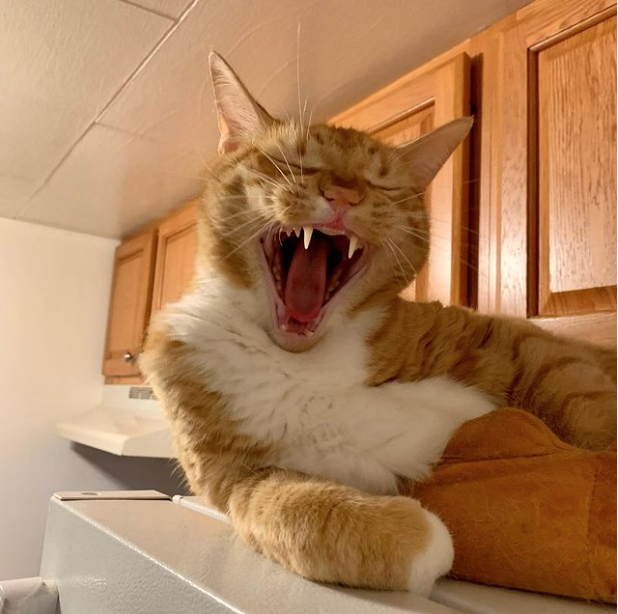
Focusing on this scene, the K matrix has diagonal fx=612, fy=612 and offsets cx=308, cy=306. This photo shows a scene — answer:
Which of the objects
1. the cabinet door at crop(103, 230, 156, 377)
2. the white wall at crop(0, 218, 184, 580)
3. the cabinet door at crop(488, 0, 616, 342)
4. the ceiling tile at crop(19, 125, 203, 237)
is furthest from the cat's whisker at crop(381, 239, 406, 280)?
the white wall at crop(0, 218, 184, 580)

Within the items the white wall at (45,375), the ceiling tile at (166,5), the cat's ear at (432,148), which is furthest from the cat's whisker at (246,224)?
the white wall at (45,375)

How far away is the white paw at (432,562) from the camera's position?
1.61 feet

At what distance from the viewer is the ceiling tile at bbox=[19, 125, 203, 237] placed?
1.90 meters

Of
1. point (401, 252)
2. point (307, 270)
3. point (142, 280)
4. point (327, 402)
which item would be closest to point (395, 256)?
point (401, 252)

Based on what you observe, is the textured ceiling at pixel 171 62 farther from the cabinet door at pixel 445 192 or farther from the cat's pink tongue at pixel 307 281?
the cat's pink tongue at pixel 307 281

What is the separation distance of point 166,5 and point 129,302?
5.46 feet

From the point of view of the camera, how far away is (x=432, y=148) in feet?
2.89

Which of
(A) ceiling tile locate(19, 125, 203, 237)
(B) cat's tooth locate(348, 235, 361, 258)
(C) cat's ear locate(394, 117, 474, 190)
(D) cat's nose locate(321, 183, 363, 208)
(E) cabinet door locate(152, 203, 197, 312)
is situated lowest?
Answer: (B) cat's tooth locate(348, 235, 361, 258)

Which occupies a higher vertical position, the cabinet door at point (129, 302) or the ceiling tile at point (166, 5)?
the ceiling tile at point (166, 5)

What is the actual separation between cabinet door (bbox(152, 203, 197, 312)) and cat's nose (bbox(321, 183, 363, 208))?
1.50 meters

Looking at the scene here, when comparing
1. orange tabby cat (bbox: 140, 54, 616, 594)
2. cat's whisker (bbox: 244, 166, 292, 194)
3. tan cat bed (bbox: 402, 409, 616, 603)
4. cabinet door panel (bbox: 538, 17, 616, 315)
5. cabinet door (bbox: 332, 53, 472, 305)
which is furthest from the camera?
cabinet door (bbox: 332, 53, 472, 305)

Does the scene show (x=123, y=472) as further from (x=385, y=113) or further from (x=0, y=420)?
(x=385, y=113)

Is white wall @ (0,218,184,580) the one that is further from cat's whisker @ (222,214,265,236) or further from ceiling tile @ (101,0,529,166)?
cat's whisker @ (222,214,265,236)

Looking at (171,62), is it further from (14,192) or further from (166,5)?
(14,192)
